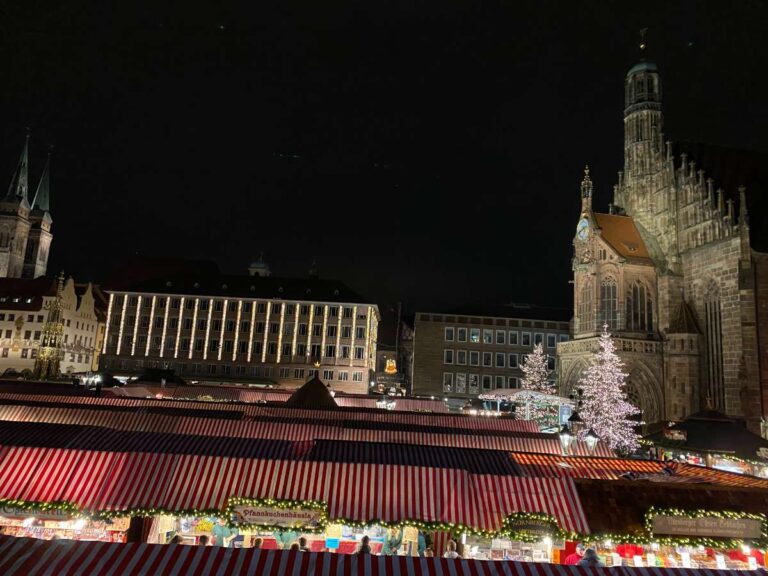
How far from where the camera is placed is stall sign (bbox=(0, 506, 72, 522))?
1085 centimetres

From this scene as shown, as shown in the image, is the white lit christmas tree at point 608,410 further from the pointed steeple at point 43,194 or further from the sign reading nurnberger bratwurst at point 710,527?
the pointed steeple at point 43,194

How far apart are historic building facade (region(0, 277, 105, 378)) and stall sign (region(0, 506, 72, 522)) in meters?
59.7

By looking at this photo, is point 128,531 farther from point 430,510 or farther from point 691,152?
point 691,152

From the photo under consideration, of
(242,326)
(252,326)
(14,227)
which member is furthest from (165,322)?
(14,227)

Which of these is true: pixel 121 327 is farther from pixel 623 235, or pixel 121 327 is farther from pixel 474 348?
pixel 623 235

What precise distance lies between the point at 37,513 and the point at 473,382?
63.2 m

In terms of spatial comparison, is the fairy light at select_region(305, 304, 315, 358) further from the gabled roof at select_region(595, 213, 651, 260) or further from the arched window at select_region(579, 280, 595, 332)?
the gabled roof at select_region(595, 213, 651, 260)

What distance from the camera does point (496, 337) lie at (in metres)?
73.1

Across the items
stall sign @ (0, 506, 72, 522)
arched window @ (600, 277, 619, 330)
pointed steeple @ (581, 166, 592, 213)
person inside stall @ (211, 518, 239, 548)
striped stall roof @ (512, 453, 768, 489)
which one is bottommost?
person inside stall @ (211, 518, 239, 548)

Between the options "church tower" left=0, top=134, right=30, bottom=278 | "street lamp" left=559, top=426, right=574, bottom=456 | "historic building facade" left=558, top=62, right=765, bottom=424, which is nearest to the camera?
"street lamp" left=559, top=426, right=574, bottom=456

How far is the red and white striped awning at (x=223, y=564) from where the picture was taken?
20.7 feet

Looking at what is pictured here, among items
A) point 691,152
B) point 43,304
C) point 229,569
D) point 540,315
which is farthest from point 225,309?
point 229,569

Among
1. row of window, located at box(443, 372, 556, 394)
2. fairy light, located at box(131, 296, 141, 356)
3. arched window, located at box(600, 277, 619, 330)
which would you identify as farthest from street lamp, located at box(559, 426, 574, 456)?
fairy light, located at box(131, 296, 141, 356)

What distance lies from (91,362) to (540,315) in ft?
222
